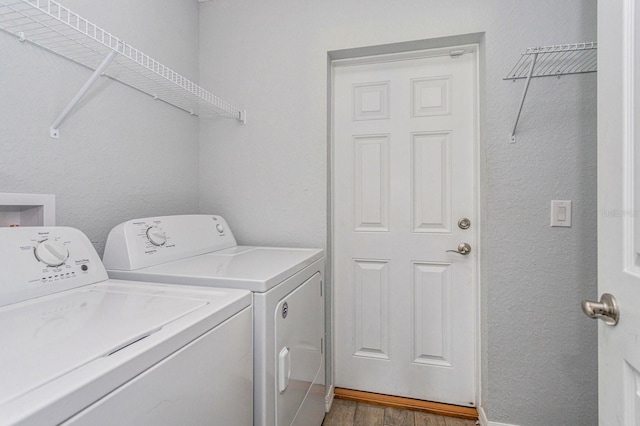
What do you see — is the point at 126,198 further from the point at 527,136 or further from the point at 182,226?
the point at 527,136

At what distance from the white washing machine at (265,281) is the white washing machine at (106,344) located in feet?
0.19

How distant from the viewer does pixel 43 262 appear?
2.98ft

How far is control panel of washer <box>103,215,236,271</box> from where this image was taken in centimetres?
116

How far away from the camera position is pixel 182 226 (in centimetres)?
146

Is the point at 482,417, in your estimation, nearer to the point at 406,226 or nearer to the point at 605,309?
the point at 406,226

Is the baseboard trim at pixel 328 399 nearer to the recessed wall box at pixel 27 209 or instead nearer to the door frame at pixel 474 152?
the door frame at pixel 474 152

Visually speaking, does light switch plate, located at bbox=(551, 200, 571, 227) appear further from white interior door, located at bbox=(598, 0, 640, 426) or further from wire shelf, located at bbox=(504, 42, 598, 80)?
white interior door, located at bbox=(598, 0, 640, 426)

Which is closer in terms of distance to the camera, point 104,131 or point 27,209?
point 27,209

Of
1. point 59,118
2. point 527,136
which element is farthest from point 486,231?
point 59,118

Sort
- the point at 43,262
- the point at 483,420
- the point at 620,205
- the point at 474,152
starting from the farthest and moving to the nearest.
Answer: the point at 474,152
the point at 483,420
the point at 43,262
the point at 620,205

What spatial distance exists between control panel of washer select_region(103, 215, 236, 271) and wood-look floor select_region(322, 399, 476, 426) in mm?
1164

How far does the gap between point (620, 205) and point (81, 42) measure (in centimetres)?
168

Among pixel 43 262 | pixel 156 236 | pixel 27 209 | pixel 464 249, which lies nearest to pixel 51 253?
pixel 43 262

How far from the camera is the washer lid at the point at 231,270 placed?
97cm
